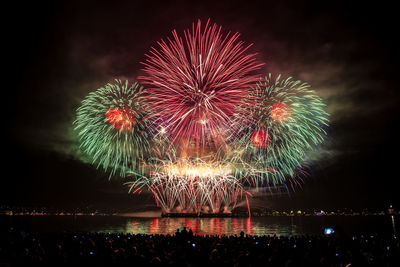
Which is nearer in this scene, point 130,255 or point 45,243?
point 130,255

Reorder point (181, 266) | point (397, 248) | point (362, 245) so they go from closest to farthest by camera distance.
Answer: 1. point (181, 266)
2. point (397, 248)
3. point (362, 245)

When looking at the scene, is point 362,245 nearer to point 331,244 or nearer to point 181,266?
point 331,244

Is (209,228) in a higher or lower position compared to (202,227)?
higher

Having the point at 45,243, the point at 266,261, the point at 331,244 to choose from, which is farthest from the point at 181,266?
the point at 45,243

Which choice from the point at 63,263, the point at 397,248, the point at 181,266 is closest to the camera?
the point at 181,266

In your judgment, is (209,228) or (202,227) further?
(202,227)

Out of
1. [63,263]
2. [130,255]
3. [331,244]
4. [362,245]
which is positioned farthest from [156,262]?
[362,245]

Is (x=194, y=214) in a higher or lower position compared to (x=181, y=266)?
lower

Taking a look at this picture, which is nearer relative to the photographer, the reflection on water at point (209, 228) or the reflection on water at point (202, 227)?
the reflection on water at point (209, 228)

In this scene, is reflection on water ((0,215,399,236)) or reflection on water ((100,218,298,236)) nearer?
reflection on water ((100,218,298,236))
